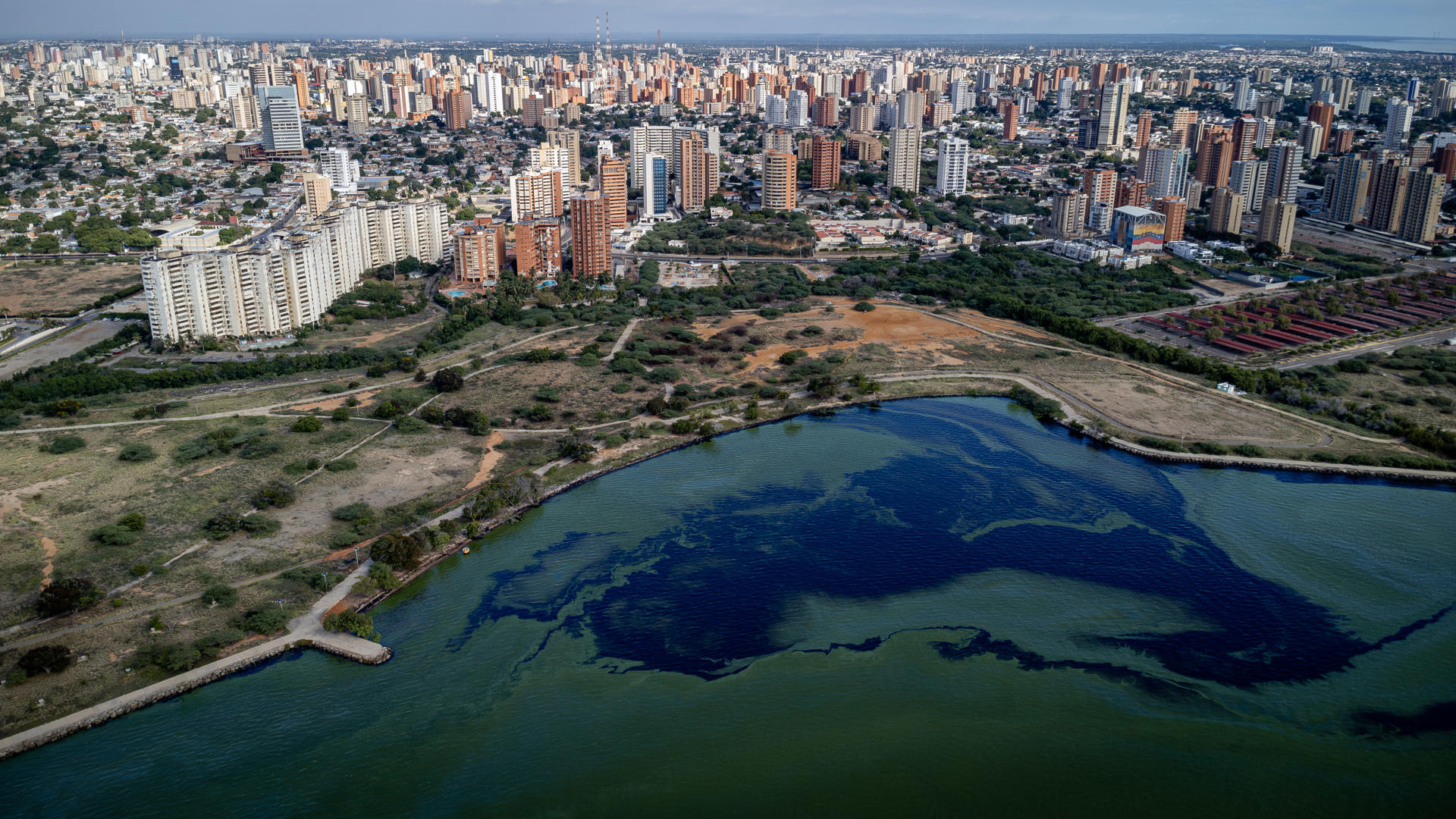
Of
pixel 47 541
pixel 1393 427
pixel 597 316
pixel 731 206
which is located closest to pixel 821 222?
pixel 731 206

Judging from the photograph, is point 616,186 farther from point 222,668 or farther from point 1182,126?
point 1182,126

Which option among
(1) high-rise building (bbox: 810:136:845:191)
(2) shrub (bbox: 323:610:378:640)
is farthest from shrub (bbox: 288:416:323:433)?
(1) high-rise building (bbox: 810:136:845:191)

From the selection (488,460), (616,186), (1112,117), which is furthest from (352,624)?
(1112,117)

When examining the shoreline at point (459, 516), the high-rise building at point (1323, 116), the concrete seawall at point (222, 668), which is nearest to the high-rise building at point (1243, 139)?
the high-rise building at point (1323, 116)

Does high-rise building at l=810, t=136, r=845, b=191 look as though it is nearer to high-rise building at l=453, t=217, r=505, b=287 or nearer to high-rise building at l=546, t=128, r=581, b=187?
high-rise building at l=546, t=128, r=581, b=187

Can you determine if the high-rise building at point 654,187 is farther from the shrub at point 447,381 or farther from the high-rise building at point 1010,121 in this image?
the high-rise building at point 1010,121

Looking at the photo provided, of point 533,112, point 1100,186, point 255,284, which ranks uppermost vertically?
point 533,112
